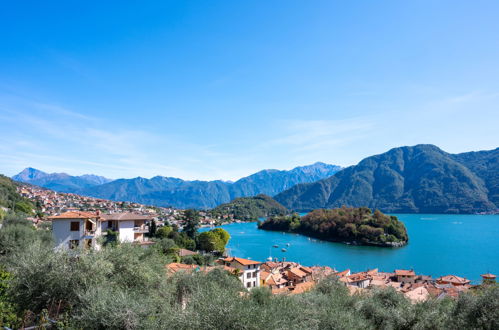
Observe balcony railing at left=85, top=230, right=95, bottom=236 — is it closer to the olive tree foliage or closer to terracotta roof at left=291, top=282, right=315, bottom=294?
the olive tree foliage

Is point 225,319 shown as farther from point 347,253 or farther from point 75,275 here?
point 347,253

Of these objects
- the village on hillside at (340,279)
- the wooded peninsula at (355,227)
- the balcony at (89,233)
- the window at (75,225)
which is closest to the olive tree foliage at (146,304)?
the balcony at (89,233)

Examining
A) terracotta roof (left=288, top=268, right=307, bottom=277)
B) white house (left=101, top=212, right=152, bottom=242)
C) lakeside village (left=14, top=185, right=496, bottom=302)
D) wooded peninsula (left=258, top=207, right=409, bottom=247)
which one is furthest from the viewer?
wooded peninsula (left=258, top=207, right=409, bottom=247)

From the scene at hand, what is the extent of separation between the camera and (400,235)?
7431 centimetres

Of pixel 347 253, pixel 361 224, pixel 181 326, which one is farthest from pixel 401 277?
pixel 361 224

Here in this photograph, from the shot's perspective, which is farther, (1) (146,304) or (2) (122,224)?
(2) (122,224)

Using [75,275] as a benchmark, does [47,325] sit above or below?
below

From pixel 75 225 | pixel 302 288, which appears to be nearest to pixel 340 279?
pixel 302 288

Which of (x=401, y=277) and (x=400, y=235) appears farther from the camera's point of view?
(x=400, y=235)

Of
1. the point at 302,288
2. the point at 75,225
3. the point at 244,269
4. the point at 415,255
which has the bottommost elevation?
the point at 415,255

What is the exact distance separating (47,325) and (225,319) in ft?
15.6

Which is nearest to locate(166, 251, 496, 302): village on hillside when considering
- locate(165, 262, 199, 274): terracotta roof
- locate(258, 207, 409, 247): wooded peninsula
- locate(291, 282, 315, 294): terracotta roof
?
locate(291, 282, 315, 294): terracotta roof

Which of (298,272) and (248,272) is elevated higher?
(248,272)

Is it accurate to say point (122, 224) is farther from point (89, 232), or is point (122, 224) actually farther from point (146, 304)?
point (146, 304)
